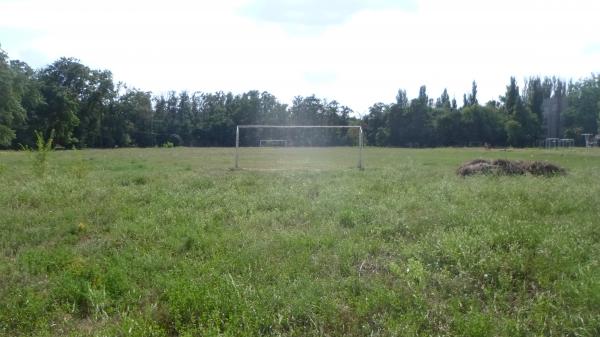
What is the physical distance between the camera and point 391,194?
9.99 metres

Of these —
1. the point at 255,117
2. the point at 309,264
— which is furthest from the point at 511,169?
the point at 255,117

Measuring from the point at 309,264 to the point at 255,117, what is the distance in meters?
72.9

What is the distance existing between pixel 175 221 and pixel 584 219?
6230 mm

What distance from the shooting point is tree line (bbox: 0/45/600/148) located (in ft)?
204

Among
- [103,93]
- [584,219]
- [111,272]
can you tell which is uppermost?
[103,93]

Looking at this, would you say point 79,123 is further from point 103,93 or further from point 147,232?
point 147,232

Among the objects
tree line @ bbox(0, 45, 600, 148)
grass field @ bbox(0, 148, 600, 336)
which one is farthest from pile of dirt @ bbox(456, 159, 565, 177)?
tree line @ bbox(0, 45, 600, 148)

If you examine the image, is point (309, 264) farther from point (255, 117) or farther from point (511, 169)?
point (255, 117)

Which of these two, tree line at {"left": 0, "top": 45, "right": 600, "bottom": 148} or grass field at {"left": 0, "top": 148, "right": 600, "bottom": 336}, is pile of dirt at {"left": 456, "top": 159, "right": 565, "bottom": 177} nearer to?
grass field at {"left": 0, "top": 148, "right": 600, "bottom": 336}

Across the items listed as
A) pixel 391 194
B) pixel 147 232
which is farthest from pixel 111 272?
pixel 391 194

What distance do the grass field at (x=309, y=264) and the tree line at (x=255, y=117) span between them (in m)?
53.4

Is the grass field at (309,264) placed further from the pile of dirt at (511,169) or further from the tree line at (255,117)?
the tree line at (255,117)

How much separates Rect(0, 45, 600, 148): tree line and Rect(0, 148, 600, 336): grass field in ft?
175

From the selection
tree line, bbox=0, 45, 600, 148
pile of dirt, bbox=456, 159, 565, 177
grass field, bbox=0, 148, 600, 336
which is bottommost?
grass field, bbox=0, 148, 600, 336
